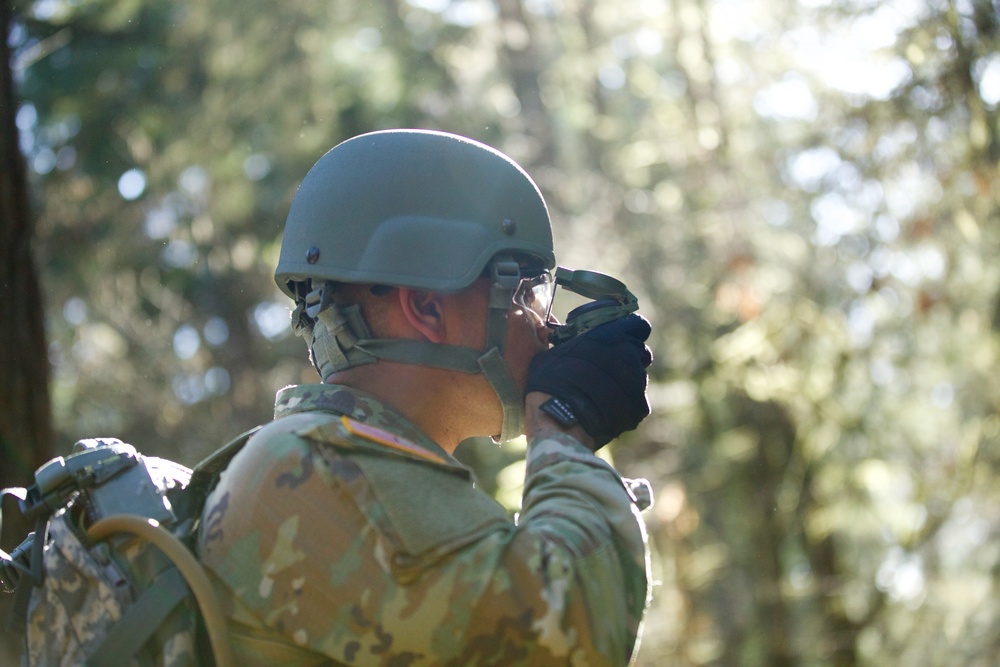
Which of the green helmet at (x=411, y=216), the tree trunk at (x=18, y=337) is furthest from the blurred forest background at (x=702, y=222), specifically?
the green helmet at (x=411, y=216)

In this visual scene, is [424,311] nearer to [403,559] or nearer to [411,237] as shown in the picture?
[411,237]

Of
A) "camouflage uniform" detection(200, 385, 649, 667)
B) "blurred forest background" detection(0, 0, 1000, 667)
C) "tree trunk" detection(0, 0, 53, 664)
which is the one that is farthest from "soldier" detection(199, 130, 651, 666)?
"blurred forest background" detection(0, 0, 1000, 667)

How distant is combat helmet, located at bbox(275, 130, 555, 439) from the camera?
8.04ft

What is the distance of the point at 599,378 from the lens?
2.34 meters

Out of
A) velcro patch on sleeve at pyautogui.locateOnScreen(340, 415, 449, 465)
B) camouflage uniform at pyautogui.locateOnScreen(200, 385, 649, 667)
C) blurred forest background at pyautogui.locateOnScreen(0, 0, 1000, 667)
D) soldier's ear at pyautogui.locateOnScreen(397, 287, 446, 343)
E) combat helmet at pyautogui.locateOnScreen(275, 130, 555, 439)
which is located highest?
combat helmet at pyautogui.locateOnScreen(275, 130, 555, 439)

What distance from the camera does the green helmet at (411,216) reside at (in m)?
2.49

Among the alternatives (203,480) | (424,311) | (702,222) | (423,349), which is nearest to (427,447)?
(423,349)

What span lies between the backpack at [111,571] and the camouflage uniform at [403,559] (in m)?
0.07

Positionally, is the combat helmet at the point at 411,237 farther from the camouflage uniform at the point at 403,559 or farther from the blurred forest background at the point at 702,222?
the blurred forest background at the point at 702,222

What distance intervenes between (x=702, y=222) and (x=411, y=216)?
6.95 metres

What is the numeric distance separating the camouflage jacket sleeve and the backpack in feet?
0.26

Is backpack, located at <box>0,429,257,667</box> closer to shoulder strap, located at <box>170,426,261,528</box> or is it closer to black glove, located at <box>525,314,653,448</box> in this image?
shoulder strap, located at <box>170,426,261,528</box>

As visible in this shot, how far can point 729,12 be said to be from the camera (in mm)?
9352

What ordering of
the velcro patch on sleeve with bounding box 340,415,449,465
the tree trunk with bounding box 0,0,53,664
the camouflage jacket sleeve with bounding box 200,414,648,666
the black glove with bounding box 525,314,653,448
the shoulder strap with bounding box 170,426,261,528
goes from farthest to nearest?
1. the tree trunk with bounding box 0,0,53,664
2. the black glove with bounding box 525,314,653,448
3. the shoulder strap with bounding box 170,426,261,528
4. the velcro patch on sleeve with bounding box 340,415,449,465
5. the camouflage jacket sleeve with bounding box 200,414,648,666
